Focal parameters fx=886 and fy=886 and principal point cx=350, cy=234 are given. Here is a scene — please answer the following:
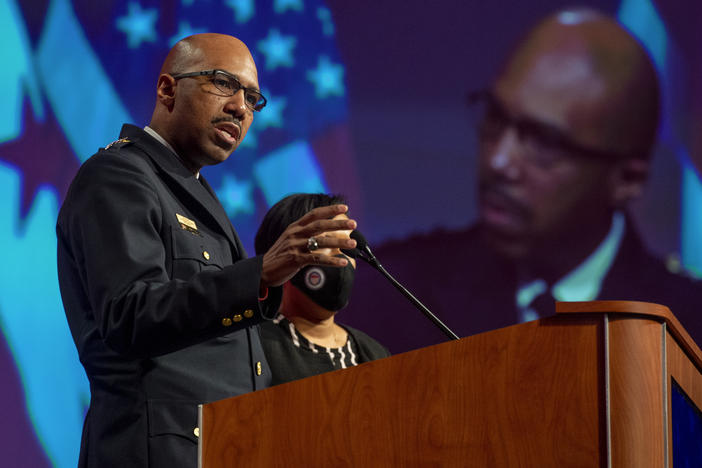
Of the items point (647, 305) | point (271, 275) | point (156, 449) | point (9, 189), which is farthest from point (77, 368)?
point (647, 305)

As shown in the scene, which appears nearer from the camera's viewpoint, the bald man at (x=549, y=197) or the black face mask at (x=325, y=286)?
the black face mask at (x=325, y=286)

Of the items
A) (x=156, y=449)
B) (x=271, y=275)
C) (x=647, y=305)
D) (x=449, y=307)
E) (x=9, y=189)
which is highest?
(x=9, y=189)

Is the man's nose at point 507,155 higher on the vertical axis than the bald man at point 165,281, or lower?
higher

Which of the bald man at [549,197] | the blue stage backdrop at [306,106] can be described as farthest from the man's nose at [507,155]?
the blue stage backdrop at [306,106]

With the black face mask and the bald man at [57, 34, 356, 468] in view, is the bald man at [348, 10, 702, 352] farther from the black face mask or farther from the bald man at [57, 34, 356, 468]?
the bald man at [57, 34, 356, 468]

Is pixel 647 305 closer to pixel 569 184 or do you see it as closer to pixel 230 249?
pixel 230 249

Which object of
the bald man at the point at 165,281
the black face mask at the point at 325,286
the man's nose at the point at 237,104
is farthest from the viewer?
the black face mask at the point at 325,286

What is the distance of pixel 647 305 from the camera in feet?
4.65

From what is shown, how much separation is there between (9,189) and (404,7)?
216 cm

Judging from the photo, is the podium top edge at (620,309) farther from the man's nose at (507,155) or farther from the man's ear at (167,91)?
the man's nose at (507,155)

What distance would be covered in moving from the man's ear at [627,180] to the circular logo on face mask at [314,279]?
1.90 m

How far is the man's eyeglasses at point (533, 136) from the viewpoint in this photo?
4.41 meters

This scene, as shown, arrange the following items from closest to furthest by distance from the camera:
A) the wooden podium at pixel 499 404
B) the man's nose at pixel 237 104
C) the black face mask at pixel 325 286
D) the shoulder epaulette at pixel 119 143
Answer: the wooden podium at pixel 499 404
the shoulder epaulette at pixel 119 143
the man's nose at pixel 237 104
the black face mask at pixel 325 286

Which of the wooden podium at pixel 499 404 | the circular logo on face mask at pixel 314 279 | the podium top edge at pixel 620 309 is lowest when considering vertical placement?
the wooden podium at pixel 499 404
